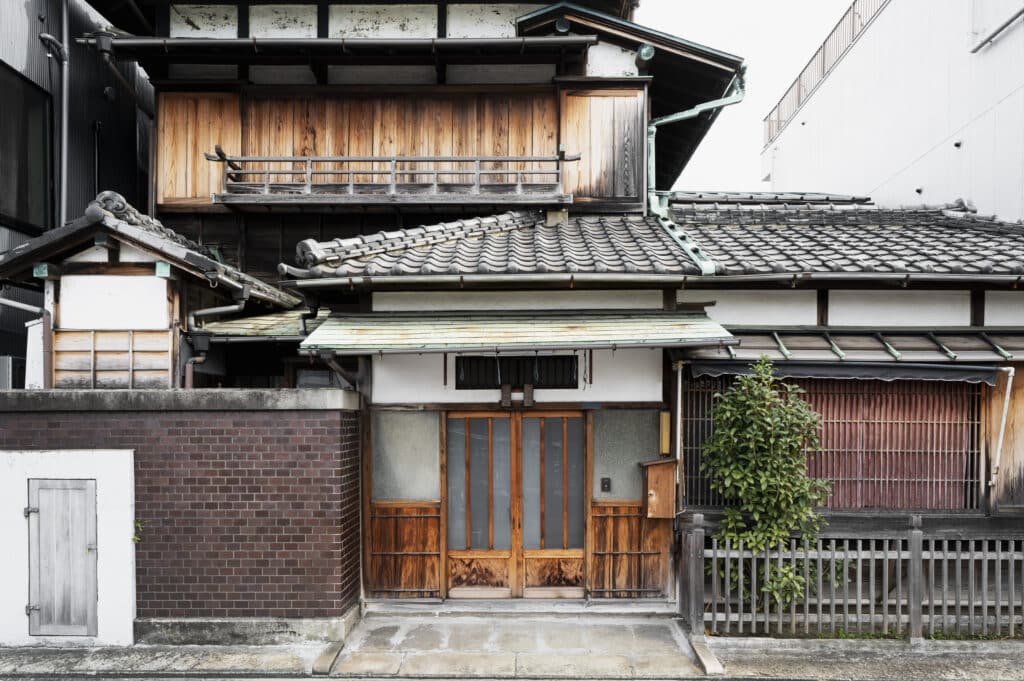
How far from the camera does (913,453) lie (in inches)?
321

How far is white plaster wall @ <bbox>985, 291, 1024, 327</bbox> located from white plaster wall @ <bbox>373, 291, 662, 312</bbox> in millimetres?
4464

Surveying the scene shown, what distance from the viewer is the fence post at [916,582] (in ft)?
23.8

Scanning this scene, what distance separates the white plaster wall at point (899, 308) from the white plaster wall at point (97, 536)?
925cm

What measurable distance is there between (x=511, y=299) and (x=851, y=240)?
17.1 feet

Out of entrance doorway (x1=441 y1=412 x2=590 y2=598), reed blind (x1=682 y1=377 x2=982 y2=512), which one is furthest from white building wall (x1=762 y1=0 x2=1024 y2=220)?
entrance doorway (x1=441 y1=412 x2=590 y2=598)

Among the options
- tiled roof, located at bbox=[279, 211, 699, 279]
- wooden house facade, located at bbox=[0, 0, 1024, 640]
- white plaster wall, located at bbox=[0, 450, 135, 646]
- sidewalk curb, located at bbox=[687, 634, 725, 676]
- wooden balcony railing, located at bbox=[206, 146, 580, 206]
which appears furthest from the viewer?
wooden balcony railing, located at bbox=[206, 146, 580, 206]

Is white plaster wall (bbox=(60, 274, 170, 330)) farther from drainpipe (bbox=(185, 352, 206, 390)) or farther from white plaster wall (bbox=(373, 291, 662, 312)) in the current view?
white plaster wall (bbox=(373, 291, 662, 312))

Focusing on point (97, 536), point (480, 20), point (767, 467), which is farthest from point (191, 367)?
point (480, 20)

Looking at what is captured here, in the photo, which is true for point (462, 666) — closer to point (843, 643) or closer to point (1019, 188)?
point (843, 643)

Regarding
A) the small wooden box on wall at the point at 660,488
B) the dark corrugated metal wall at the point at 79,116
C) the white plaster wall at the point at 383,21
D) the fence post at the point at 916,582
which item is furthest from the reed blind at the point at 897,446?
the dark corrugated metal wall at the point at 79,116

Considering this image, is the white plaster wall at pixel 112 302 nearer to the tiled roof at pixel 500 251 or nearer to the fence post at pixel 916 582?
the tiled roof at pixel 500 251

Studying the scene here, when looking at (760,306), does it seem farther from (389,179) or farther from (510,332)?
(389,179)

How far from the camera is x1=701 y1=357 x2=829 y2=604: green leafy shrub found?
7262 millimetres

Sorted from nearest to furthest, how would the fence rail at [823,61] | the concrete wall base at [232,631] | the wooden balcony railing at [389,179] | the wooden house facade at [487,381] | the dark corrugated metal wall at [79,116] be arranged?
the concrete wall base at [232,631]
the wooden house facade at [487,381]
the wooden balcony railing at [389,179]
the dark corrugated metal wall at [79,116]
the fence rail at [823,61]
